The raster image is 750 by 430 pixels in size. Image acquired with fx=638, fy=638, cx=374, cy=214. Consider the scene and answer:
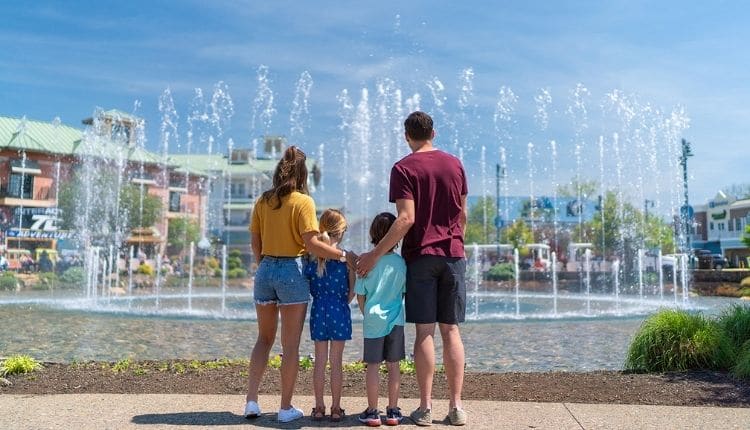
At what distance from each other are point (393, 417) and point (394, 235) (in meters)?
1.15

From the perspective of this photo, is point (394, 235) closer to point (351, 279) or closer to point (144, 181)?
point (351, 279)

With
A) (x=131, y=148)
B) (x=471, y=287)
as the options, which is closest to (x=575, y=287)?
(x=471, y=287)

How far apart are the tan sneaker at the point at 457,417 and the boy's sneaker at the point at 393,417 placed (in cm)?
33

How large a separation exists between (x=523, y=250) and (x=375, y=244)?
48.9 metres

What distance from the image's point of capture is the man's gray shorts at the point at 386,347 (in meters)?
3.99

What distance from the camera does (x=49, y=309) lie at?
56.1 feet

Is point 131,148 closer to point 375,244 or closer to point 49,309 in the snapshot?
point 49,309

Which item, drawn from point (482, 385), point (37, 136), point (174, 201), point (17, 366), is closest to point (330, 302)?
point (482, 385)

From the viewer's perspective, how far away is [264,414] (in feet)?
14.3

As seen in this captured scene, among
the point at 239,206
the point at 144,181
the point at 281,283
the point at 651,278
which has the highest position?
the point at 144,181

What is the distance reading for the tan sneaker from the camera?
4004mm

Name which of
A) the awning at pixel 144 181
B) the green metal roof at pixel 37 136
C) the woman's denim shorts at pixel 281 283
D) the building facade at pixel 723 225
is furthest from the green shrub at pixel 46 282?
the building facade at pixel 723 225

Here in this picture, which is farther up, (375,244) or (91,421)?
(375,244)

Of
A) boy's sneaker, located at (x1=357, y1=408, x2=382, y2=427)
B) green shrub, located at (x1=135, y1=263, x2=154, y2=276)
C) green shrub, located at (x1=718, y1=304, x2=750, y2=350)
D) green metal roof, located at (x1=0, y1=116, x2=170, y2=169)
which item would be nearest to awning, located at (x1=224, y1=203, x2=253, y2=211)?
green metal roof, located at (x1=0, y1=116, x2=170, y2=169)
